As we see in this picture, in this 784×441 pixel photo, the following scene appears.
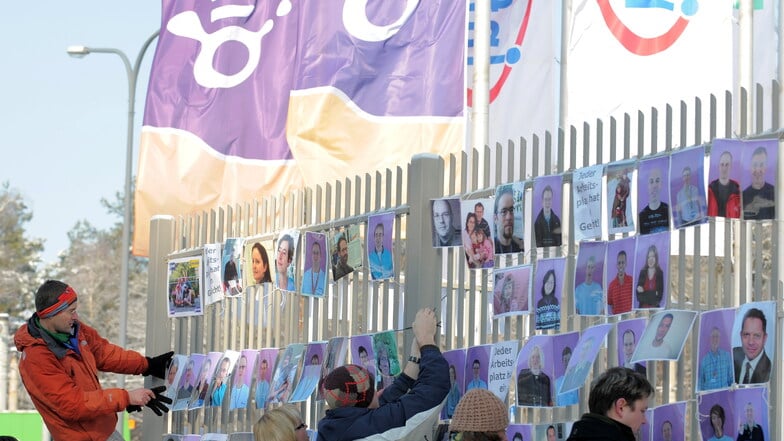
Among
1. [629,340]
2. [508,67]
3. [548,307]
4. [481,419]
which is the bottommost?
[481,419]

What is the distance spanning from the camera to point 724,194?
5.55 metres

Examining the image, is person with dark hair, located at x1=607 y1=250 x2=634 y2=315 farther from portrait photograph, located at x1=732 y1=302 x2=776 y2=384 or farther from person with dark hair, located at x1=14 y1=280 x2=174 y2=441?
person with dark hair, located at x1=14 y1=280 x2=174 y2=441

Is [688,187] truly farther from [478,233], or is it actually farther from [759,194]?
[478,233]

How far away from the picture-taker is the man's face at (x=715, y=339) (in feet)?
18.2

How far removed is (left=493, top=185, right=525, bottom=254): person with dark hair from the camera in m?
6.79

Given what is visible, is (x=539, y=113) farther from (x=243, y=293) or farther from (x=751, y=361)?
(x=751, y=361)

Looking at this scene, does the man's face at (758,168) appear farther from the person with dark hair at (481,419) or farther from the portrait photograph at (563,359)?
the person with dark hair at (481,419)

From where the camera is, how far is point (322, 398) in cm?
817

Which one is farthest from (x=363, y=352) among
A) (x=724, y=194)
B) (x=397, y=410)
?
(x=724, y=194)

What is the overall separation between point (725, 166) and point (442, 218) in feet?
7.15

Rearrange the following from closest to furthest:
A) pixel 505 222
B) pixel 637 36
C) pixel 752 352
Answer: pixel 752 352 → pixel 505 222 → pixel 637 36

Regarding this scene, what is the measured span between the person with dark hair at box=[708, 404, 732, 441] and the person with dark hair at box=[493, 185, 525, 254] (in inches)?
58.7

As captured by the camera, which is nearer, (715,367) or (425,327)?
(715,367)

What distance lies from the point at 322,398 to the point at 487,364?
156 centimetres
